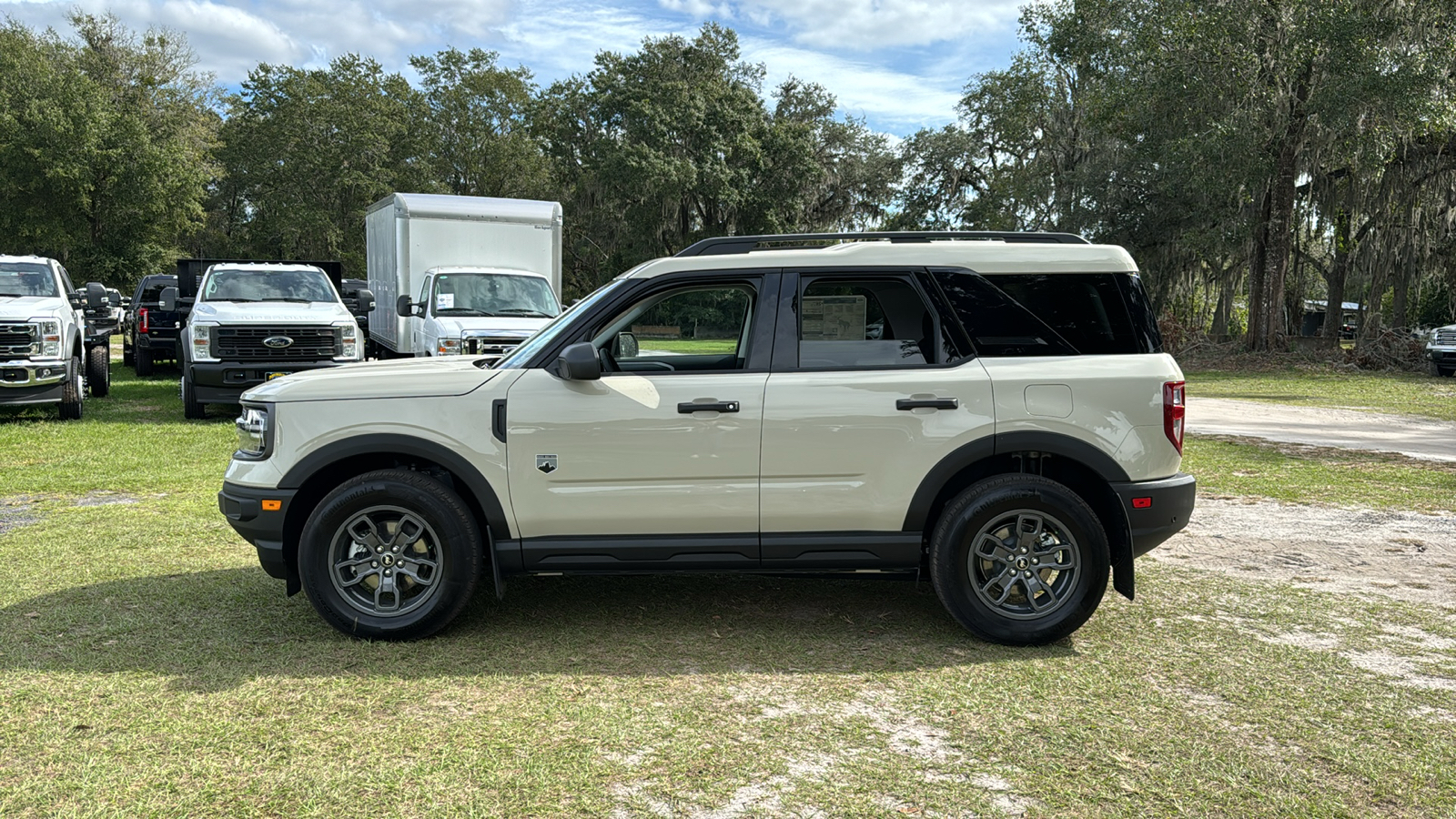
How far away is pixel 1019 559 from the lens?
4.86 m

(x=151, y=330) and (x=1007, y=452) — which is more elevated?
(x=151, y=330)

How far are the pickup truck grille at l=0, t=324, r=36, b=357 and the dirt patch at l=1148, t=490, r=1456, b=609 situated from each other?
11810 mm

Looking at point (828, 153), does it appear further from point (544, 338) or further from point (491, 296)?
point (544, 338)

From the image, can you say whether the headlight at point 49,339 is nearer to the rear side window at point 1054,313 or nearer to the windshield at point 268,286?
the windshield at point 268,286

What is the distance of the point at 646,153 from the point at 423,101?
556 inches

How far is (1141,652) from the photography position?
4.81 metres

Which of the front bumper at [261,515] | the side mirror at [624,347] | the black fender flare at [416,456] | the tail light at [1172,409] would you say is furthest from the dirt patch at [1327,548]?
the front bumper at [261,515]

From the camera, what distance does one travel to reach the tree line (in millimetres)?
23312

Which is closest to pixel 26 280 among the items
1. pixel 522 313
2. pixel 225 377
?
pixel 225 377

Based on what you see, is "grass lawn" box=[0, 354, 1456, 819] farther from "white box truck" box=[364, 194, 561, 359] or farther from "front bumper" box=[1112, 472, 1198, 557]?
"white box truck" box=[364, 194, 561, 359]

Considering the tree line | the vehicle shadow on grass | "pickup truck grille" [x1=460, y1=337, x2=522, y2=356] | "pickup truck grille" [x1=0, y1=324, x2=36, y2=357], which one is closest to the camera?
the vehicle shadow on grass

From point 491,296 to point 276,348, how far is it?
3.07 meters

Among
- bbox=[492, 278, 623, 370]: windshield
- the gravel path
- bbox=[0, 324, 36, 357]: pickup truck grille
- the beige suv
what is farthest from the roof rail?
bbox=[0, 324, 36, 357]: pickup truck grille

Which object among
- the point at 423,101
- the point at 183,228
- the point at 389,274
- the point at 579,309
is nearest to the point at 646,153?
the point at 423,101
